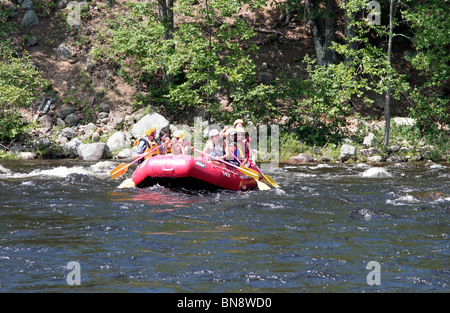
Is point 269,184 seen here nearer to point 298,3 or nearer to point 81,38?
point 298,3

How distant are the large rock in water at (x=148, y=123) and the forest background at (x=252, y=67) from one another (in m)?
0.82

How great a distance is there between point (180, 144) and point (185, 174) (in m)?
2.21

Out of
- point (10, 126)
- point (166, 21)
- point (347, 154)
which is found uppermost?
point (166, 21)

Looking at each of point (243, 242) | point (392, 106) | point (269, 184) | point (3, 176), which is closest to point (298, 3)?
point (392, 106)

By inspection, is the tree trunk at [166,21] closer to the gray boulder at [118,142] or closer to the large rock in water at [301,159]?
the gray boulder at [118,142]

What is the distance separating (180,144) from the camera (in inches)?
478

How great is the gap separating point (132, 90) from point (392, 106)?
10.2 meters

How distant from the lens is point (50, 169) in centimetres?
1427

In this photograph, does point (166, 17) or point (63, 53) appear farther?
point (63, 53)

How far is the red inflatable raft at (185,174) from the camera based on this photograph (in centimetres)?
1007

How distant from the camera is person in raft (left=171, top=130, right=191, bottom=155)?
467 inches
